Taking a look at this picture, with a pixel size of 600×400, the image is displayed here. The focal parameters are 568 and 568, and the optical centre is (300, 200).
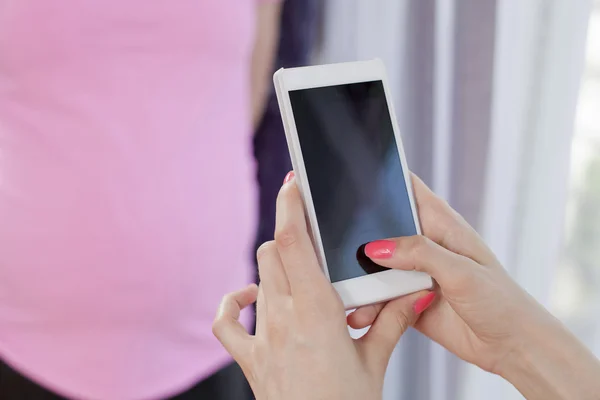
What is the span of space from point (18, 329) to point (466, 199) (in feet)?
1.96

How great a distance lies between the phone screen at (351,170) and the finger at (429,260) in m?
0.03

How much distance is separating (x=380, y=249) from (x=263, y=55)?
1.50 ft

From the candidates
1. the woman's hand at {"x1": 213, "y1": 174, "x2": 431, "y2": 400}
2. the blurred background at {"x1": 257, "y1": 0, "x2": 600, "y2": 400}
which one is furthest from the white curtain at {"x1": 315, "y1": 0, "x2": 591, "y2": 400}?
the woman's hand at {"x1": 213, "y1": 174, "x2": 431, "y2": 400}

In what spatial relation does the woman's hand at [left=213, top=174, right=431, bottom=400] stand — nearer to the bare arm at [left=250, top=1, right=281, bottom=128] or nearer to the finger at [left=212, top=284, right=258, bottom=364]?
the finger at [left=212, top=284, right=258, bottom=364]

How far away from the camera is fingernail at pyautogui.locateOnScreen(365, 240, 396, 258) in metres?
0.49

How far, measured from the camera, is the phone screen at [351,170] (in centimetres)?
49

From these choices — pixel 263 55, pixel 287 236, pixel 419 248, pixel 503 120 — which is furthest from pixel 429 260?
pixel 263 55

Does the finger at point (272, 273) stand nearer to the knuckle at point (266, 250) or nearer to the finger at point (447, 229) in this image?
the knuckle at point (266, 250)

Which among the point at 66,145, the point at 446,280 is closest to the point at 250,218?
the point at 66,145

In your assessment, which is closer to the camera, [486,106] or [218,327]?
[218,327]

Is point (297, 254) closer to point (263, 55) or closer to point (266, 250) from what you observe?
point (266, 250)

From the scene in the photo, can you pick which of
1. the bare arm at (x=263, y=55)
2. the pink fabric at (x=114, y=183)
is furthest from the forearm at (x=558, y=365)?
the bare arm at (x=263, y=55)

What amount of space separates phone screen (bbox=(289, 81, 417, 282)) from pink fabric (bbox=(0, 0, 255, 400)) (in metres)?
0.23

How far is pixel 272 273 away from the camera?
47 cm
